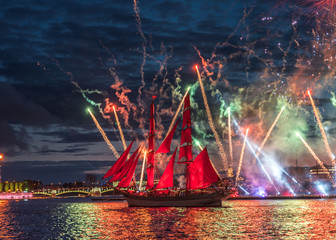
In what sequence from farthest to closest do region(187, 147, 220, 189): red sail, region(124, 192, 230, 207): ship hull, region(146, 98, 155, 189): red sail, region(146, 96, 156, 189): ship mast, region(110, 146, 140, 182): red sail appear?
region(146, 96, 156, 189): ship mast → region(146, 98, 155, 189): red sail → region(110, 146, 140, 182): red sail → region(124, 192, 230, 207): ship hull → region(187, 147, 220, 189): red sail

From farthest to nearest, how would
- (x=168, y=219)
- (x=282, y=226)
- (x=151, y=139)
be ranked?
1. (x=151, y=139)
2. (x=168, y=219)
3. (x=282, y=226)

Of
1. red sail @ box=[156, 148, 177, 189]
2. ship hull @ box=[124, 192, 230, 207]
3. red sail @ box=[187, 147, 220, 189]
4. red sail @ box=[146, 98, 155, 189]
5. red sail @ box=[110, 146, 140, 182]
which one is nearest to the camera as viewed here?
red sail @ box=[187, 147, 220, 189]

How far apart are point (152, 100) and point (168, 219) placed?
2267 inches

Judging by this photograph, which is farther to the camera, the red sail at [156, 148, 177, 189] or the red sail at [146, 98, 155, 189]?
the red sail at [146, 98, 155, 189]

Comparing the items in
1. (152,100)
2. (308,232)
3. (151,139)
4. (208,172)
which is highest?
(152,100)

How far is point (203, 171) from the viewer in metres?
109

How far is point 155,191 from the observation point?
12406 cm

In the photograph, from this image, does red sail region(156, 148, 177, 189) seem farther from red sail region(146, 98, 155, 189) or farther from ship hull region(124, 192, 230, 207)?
red sail region(146, 98, 155, 189)

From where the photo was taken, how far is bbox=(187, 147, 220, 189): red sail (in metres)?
108

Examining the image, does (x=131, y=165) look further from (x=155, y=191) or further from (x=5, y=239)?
(x=5, y=239)

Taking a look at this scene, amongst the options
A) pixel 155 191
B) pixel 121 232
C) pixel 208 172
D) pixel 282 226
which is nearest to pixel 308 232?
pixel 282 226

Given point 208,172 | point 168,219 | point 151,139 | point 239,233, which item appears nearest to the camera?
point 239,233

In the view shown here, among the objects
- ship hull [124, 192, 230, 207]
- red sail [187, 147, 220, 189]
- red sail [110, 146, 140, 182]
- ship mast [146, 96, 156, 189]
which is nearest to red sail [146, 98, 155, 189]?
ship mast [146, 96, 156, 189]

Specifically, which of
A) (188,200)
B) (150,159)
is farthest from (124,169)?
(188,200)
